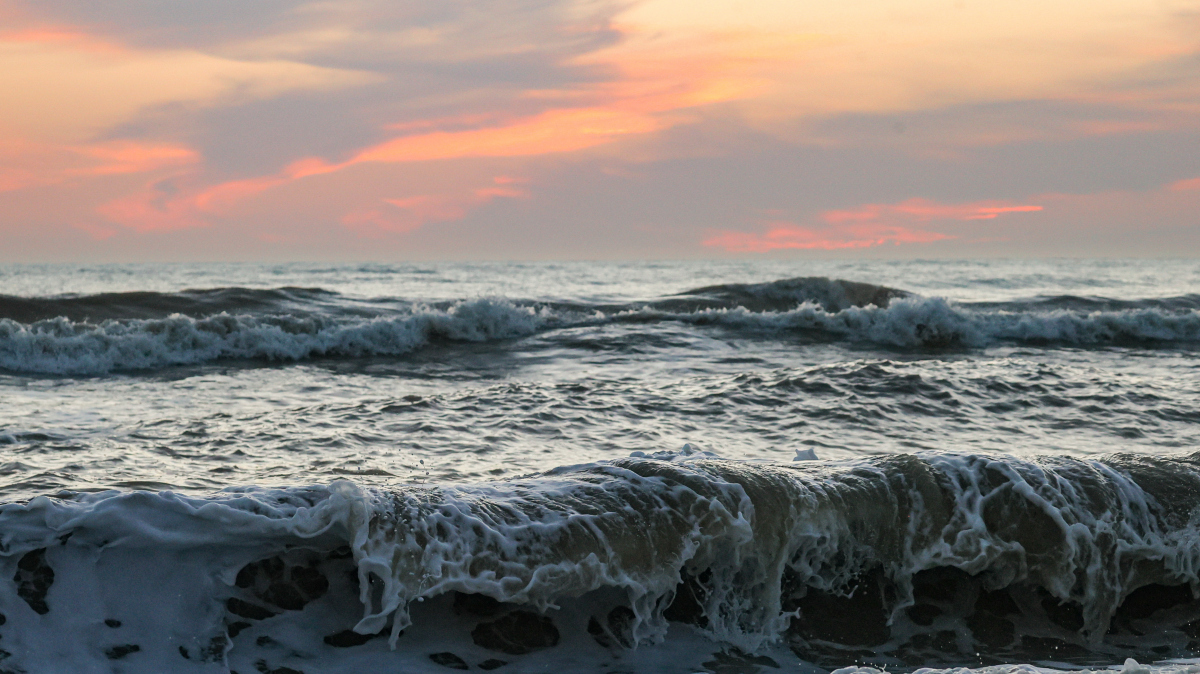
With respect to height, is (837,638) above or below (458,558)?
below

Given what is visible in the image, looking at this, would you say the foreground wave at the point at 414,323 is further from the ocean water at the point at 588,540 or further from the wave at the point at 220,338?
the ocean water at the point at 588,540

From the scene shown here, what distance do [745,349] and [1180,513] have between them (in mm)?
7410

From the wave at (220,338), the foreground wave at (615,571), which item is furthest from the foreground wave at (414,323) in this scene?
the foreground wave at (615,571)

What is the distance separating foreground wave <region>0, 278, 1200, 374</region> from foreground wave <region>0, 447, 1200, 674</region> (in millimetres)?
7133

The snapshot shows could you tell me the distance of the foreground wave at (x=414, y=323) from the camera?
991 cm

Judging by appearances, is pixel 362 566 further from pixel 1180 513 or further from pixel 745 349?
pixel 745 349

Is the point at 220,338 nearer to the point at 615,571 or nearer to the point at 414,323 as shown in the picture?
the point at 414,323

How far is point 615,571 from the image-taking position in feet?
11.0

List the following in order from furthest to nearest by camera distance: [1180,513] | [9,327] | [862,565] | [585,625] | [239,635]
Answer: [9,327], [1180,513], [862,565], [585,625], [239,635]

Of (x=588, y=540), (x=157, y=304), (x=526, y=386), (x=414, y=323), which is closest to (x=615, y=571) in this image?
(x=588, y=540)

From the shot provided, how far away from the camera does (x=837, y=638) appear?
11.0 ft

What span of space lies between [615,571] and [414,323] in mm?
9082

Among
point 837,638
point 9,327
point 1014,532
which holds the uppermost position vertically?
point 9,327

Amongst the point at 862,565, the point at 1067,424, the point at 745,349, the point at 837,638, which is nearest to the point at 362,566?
the point at 837,638
